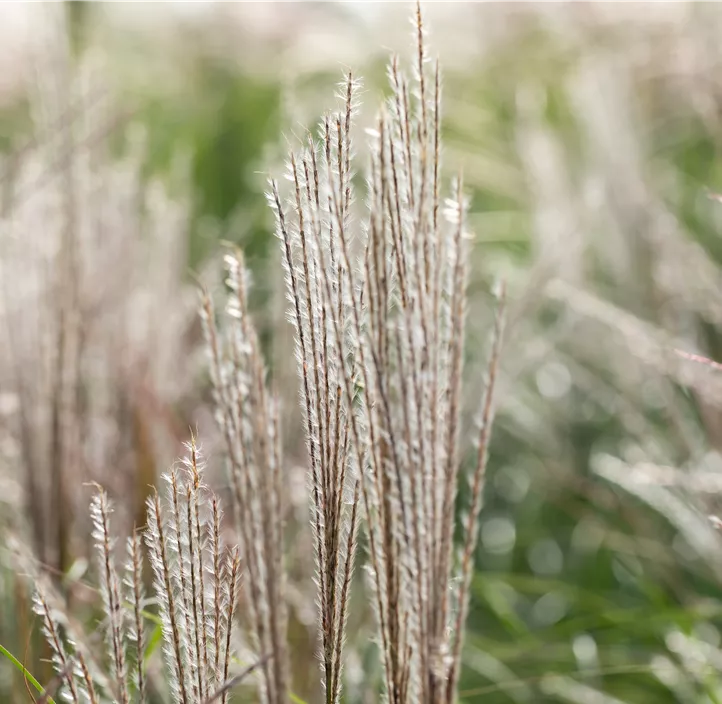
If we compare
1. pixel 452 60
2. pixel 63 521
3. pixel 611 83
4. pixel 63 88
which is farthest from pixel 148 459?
pixel 452 60

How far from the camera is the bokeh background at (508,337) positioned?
1.40m

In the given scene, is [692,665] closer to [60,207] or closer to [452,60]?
[60,207]

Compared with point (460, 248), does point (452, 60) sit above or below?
above

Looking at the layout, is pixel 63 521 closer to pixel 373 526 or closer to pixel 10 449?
pixel 10 449

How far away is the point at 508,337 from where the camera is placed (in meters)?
1.46

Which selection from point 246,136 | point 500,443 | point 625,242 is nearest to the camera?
point 625,242

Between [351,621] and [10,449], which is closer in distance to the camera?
[10,449]

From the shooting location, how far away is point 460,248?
0.61 meters

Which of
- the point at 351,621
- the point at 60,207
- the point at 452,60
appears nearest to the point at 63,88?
the point at 60,207

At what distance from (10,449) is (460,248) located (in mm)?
1086

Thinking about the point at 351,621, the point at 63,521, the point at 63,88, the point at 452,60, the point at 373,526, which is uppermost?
the point at 452,60

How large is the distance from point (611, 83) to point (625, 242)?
412 millimetres

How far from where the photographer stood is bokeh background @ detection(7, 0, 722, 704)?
1.40 m

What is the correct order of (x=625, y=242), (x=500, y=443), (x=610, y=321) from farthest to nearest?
(x=500, y=443) < (x=625, y=242) < (x=610, y=321)
